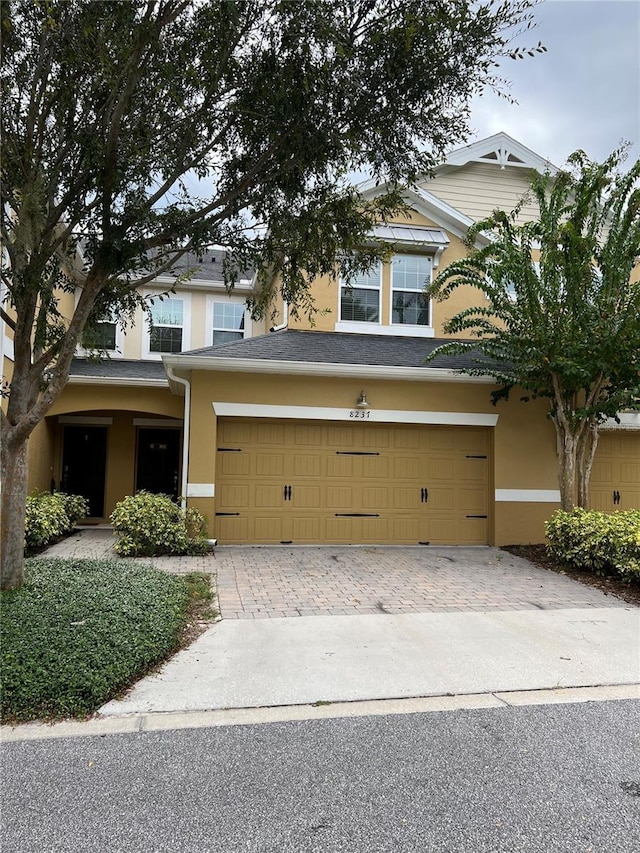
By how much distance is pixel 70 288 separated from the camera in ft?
23.2

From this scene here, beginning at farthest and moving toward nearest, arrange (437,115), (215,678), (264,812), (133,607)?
(437,115) → (133,607) → (215,678) → (264,812)

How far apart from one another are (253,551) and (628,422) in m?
7.67

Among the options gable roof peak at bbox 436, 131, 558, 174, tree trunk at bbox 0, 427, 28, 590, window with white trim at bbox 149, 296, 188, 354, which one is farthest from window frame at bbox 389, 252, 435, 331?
tree trunk at bbox 0, 427, 28, 590

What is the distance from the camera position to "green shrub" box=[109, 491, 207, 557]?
8820 millimetres

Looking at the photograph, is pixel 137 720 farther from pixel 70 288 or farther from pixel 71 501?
pixel 71 501

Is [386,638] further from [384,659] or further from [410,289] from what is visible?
[410,289]

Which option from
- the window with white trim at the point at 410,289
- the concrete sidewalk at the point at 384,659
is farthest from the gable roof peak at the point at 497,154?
the concrete sidewalk at the point at 384,659

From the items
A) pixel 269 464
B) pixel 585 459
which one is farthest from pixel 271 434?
pixel 585 459

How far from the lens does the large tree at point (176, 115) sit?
512cm

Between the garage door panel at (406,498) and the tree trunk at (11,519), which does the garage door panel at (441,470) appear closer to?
the garage door panel at (406,498)

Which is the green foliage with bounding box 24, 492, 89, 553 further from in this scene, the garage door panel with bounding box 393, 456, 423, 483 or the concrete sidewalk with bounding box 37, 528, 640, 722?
the garage door panel with bounding box 393, 456, 423, 483

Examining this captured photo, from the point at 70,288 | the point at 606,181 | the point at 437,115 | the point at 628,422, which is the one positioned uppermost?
the point at 606,181

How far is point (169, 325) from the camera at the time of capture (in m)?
14.5

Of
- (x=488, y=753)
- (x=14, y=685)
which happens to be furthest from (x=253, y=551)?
(x=488, y=753)
